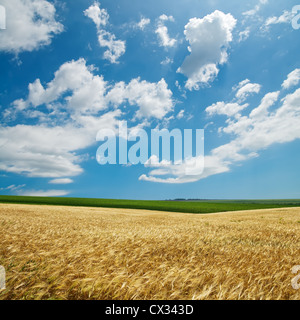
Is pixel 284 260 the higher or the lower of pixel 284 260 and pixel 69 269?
the lower

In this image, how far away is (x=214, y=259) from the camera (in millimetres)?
4957

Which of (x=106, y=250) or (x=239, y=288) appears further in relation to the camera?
(x=106, y=250)

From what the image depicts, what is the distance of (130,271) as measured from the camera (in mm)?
3932
